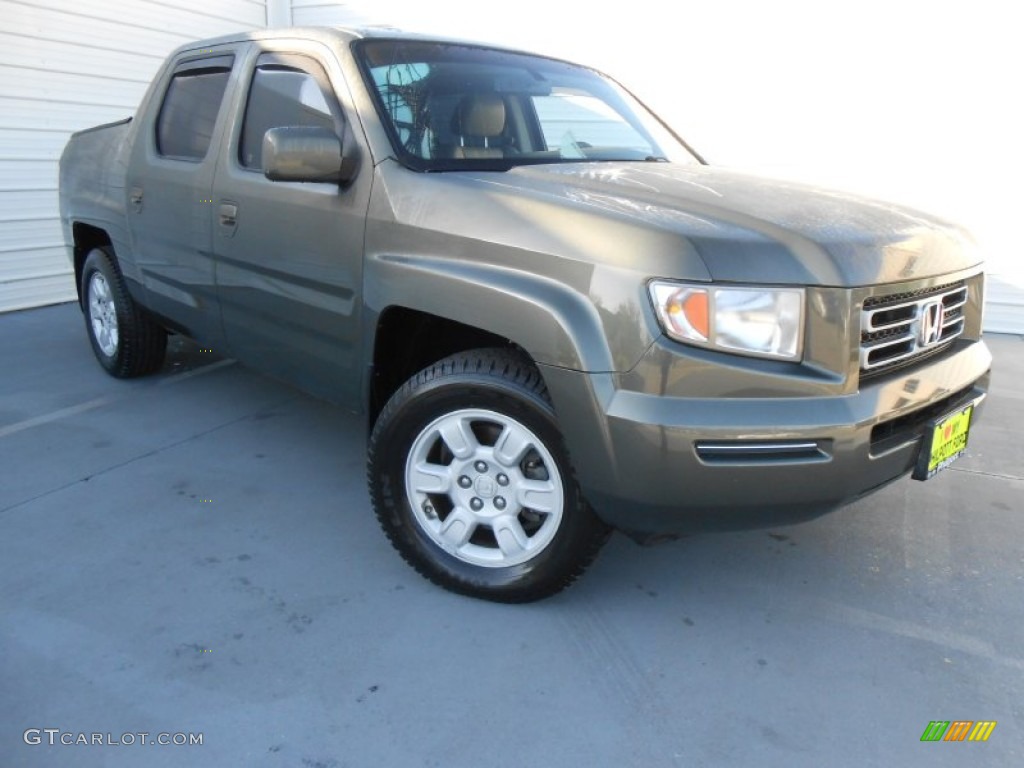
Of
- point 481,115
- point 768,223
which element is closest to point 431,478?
point 768,223

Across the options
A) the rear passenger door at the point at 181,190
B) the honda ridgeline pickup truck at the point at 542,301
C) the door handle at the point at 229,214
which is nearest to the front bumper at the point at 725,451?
the honda ridgeline pickup truck at the point at 542,301

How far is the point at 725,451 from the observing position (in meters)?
1.98

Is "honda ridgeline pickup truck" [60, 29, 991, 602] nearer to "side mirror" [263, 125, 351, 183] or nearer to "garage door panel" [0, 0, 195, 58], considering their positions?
"side mirror" [263, 125, 351, 183]

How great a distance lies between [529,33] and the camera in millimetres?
7465

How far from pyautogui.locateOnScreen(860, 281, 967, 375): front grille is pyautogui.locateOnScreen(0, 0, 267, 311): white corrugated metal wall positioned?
21.9 ft

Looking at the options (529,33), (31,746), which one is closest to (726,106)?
(529,33)

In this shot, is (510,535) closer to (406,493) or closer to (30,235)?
(406,493)

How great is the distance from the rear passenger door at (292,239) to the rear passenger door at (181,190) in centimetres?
14

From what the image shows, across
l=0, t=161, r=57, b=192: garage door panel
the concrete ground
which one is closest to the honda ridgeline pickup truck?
the concrete ground

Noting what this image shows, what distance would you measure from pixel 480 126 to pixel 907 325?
1.61 metres

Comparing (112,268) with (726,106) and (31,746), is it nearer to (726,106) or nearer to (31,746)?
(31,746)

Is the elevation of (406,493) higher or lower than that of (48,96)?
lower

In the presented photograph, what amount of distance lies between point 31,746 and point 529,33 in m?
7.07

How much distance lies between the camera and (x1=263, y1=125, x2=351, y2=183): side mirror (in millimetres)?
2535
